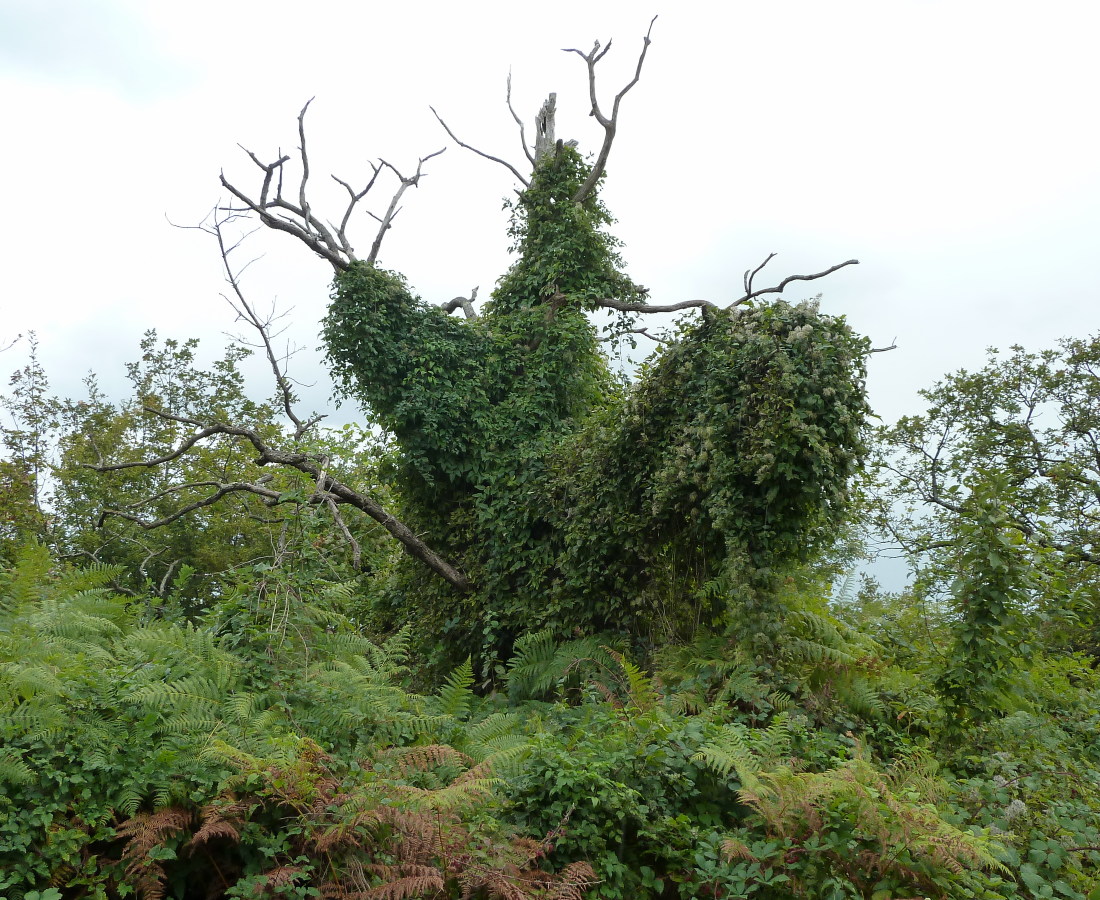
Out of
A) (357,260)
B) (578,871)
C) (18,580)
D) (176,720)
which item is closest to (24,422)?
(357,260)

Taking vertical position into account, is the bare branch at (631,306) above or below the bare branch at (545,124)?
below

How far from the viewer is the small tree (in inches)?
307

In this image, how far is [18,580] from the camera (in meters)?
5.90

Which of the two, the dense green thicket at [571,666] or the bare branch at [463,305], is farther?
the bare branch at [463,305]

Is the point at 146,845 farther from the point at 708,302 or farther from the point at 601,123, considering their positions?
the point at 601,123

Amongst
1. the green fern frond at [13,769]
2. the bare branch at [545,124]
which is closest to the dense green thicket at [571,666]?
the green fern frond at [13,769]

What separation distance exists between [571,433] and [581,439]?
1.32m

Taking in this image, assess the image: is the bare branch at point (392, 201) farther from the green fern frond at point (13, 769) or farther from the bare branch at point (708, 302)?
the green fern frond at point (13, 769)

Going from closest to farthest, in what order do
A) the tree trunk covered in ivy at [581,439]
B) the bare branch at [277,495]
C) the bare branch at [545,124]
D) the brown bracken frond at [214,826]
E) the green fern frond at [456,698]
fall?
the brown bracken frond at [214,826], the green fern frond at [456,698], the tree trunk covered in ivy at [581,439], the bare branch at [277,495], the bare branch at [545,124]

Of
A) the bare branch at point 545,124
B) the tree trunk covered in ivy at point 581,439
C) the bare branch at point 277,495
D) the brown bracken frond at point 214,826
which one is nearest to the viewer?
the brown bracken frond at point 214,826

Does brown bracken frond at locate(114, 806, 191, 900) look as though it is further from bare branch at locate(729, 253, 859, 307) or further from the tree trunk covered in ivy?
bare branch at locate(729, 253, 859, 307)

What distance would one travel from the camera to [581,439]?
10.3 meters

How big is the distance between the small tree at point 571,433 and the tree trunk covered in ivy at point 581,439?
26mm

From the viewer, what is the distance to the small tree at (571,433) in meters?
7.79
